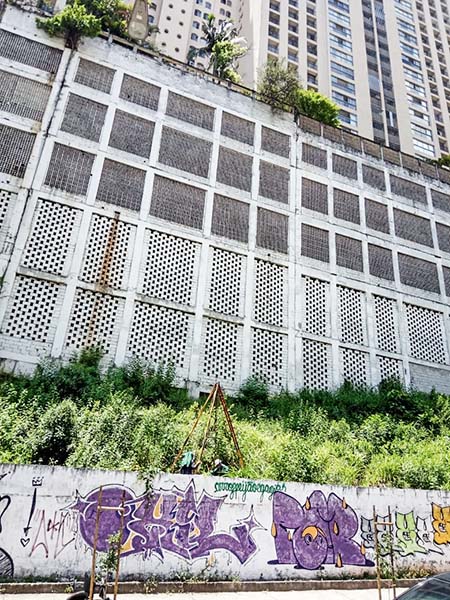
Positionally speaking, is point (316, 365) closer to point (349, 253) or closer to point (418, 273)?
point (349, 253)

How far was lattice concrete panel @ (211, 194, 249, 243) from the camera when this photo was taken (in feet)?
57.0

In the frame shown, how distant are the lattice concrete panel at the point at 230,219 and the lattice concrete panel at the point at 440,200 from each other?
1152 cm

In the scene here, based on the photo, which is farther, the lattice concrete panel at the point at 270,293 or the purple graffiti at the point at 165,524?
→ the lattice concrete panel at the point at 270,293

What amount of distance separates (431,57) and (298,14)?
14644 mm

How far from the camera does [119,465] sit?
8070mm

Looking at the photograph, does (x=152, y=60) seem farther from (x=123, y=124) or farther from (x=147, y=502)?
(x=147, y=502)

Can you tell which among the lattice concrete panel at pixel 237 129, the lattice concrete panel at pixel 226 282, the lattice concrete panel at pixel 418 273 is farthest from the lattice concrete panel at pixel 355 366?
the lattice concrete panel at pixel 237 129

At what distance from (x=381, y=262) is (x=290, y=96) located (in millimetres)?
9542

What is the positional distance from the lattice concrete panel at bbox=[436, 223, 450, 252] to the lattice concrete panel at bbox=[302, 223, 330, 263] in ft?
22.7

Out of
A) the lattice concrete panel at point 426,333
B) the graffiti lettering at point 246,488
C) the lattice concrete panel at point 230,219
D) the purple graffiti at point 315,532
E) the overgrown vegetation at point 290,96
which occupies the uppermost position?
the overgrown vegetation at point 290,96

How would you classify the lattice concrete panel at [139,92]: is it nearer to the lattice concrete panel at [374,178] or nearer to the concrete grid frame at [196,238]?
the concrete grid frame at [196,238]

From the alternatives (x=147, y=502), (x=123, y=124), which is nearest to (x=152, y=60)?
(x=123, y=124)

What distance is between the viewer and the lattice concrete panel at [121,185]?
1591 centimetres

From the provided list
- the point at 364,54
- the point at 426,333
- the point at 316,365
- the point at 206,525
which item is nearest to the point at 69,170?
the point at 316,365
